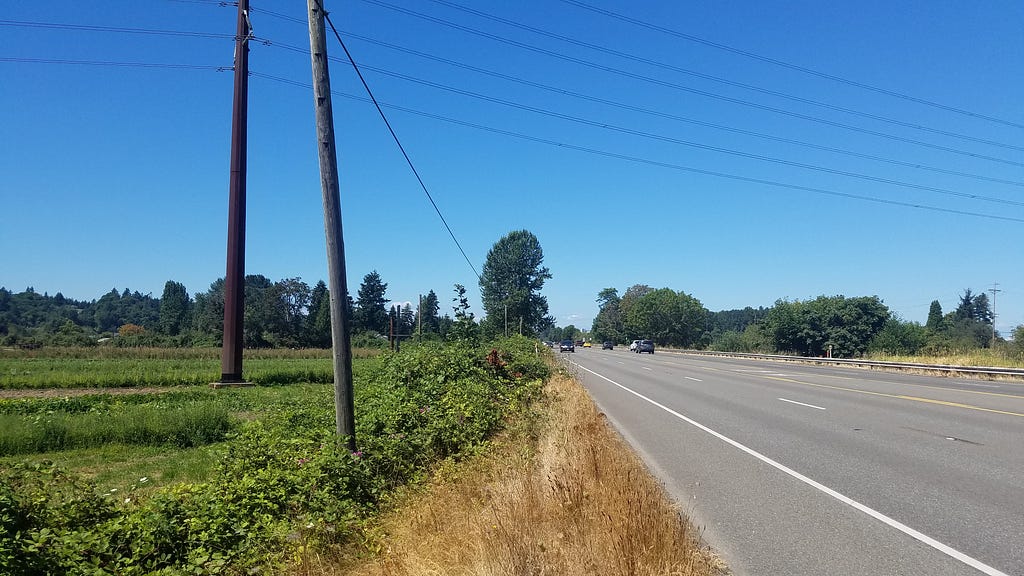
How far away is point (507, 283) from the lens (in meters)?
91.2

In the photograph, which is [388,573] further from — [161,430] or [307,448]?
[161,430]

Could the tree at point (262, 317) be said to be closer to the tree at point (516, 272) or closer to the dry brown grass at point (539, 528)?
the tree at point (516, 272)

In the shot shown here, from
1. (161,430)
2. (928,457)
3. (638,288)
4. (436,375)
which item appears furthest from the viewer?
(638,288)

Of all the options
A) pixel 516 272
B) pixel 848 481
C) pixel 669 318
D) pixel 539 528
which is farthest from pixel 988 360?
pixel 669 318

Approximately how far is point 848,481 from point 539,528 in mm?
4868

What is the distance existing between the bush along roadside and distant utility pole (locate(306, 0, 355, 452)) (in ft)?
1.43

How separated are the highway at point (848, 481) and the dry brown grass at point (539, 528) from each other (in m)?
0.88

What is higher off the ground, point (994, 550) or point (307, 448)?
point (307, 448)

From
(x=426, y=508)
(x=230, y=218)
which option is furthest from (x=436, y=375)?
(x=230, y=218)

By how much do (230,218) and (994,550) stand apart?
25758 mm

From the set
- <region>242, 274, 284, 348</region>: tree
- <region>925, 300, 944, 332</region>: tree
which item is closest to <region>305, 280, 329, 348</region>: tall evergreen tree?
<region>242, 274, 284, 348</region>: tree

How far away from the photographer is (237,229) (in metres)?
24.7

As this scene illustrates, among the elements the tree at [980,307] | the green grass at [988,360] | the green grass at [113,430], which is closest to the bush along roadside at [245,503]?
the green grass at [113,430]

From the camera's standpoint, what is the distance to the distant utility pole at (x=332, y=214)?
717cm
